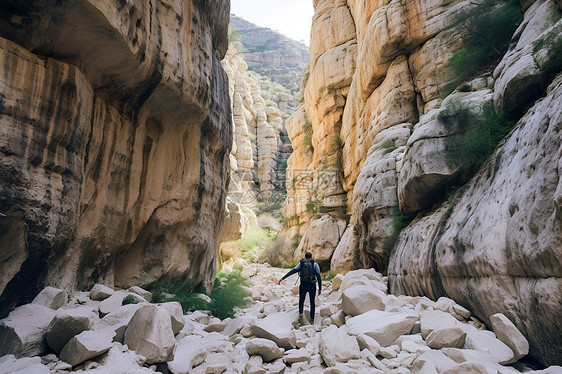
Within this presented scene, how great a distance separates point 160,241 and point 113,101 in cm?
415

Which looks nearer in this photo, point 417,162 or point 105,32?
point 105,32

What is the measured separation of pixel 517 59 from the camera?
6613mm

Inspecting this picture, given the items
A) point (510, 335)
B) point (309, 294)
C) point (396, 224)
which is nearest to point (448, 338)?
point (510, 335)

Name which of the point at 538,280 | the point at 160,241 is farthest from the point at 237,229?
the point at 538,280

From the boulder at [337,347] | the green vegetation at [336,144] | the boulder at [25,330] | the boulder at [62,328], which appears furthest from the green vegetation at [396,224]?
the green vegetation at [336,144]

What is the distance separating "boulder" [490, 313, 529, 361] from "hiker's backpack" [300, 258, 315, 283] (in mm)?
3824

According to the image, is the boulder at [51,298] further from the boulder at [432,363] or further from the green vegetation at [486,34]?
the green vegetation at [486,34]

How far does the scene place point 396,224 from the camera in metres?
10.8

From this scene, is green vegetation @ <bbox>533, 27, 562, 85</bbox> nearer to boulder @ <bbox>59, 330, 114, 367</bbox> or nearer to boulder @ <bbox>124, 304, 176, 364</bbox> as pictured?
boulder @ <bbox>124, 304, 176, 364</bbox>

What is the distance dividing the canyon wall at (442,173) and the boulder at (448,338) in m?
0.72

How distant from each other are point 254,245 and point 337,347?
2624 centimetres

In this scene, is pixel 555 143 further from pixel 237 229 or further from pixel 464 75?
pixel 237 229

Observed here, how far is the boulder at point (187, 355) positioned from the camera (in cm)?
423

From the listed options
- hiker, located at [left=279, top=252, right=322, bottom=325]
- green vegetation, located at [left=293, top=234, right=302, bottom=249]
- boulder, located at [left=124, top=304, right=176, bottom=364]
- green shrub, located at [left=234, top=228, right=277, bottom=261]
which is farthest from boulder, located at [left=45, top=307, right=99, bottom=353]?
green shrub, located at [left=234, top=228, right=277, bottom=261]
